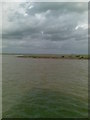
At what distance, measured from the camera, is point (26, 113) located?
592 inches

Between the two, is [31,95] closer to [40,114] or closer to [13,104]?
[13,104]

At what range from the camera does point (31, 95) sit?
20125mm

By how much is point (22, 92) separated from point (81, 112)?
8.45m

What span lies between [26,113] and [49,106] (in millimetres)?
2615

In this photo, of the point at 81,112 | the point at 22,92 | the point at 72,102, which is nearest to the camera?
the point at 81,112

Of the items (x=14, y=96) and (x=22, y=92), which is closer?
(x=14, y=96)

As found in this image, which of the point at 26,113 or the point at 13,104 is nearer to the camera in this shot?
the point at 26,113

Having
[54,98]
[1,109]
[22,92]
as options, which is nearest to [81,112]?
[54,98]

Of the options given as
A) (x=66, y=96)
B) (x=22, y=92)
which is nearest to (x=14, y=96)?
(x=22, y=92)

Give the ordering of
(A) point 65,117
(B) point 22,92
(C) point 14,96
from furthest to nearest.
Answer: (B) point 22,92, (C) point 14,96, (A) point 65,117

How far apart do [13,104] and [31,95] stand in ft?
10.8

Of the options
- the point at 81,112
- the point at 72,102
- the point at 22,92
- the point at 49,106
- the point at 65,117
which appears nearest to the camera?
the point at 65,117

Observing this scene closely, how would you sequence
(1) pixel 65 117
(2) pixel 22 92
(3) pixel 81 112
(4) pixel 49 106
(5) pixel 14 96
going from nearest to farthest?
(1) pixel 65 117 < (3) pixel 81 112 < (4) pixel 49 106 < (5) pixel 14 96 < (2) pixel 22 92

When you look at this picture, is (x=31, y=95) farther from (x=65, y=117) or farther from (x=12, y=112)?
(x=65, y=117)
